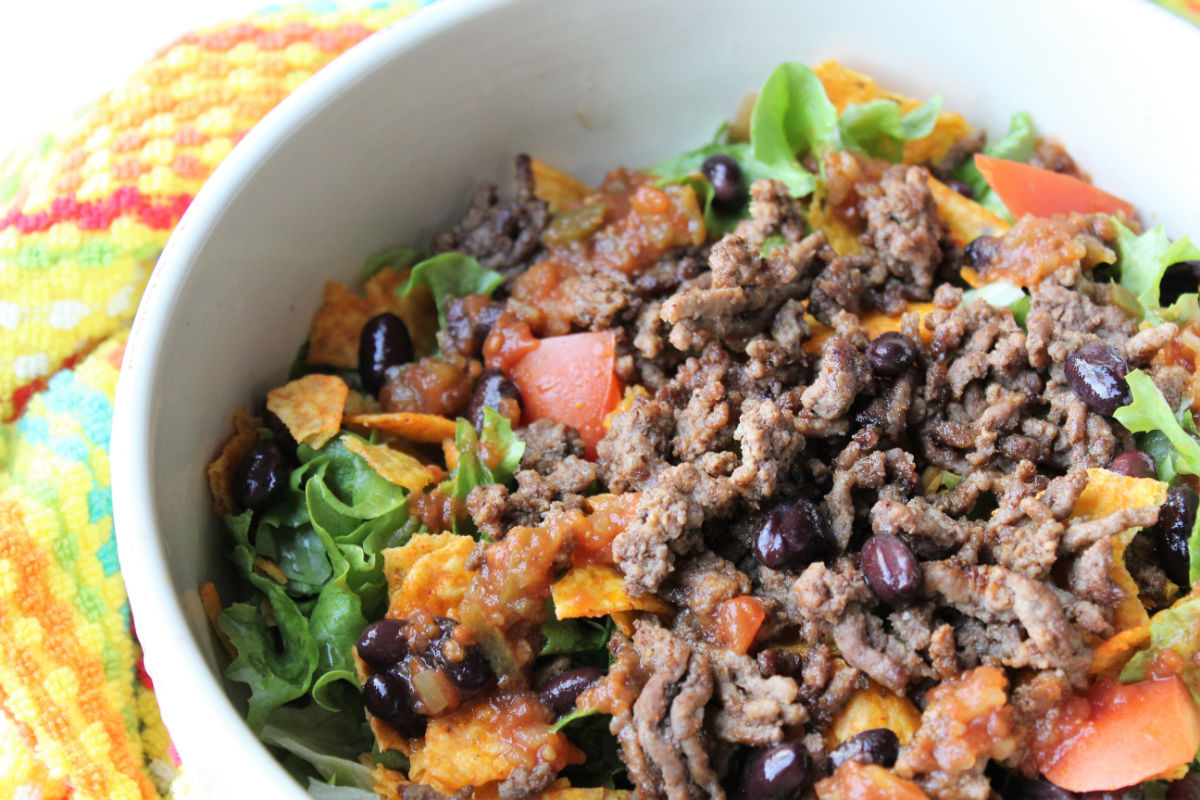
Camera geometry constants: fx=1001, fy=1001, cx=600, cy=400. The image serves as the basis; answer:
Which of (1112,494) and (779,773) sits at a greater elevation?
(1112,494)

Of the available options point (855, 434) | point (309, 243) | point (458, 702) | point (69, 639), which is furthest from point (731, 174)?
point (69, 639)

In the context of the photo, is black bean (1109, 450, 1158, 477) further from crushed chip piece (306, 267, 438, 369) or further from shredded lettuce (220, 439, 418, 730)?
crushed chip piece (306, 267, 438, 369)

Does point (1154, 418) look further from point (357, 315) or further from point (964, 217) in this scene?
point (357, 315)

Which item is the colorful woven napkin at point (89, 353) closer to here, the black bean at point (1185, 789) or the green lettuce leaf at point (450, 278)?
the green lettuce leaf at point (450, 278)

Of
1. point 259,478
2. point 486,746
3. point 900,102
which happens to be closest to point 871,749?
point 486,746

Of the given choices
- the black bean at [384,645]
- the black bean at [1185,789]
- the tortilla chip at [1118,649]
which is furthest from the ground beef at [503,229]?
the black bean at [1185,789]

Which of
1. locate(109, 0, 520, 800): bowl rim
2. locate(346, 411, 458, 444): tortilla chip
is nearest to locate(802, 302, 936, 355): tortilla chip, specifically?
locate(346, 411, 458, 444): tortilla chip
